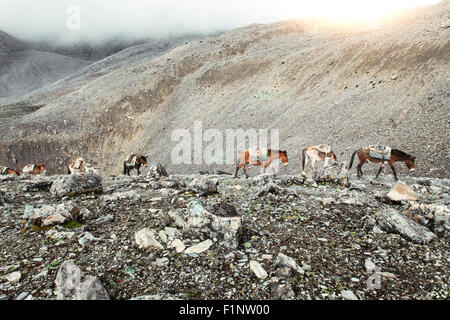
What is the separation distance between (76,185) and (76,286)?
733 centimetres

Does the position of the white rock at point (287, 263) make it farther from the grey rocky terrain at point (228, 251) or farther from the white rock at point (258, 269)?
the white rock at point (258, 269)

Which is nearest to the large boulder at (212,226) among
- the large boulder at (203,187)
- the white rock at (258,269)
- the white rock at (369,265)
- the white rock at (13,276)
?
the white rock at (258,269)

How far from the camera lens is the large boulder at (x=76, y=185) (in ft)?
32.3

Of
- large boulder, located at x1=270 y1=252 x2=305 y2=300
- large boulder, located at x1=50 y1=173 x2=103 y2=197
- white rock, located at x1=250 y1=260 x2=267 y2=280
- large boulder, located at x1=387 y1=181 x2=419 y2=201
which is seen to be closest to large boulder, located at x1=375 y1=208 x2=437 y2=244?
large boulder, located at x1=387 y1=181 x2=419 y2=201

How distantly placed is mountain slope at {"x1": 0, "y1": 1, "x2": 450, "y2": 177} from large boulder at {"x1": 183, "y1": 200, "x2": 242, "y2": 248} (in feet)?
62.3

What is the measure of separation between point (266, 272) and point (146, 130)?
4710 cm

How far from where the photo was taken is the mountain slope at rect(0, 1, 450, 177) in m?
23.9

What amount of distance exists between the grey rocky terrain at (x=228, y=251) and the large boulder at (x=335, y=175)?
369 centimetres

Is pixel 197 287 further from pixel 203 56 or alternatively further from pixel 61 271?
pixel 203 56

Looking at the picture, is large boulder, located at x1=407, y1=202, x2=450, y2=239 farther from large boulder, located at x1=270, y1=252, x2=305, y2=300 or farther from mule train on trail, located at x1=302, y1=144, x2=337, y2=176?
mule train on trail, located at x1=302, y1=144, x2=337, y2=176

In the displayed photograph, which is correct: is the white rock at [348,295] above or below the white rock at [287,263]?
below

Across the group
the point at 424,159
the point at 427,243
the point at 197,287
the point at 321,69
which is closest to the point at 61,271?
the point at 197,287

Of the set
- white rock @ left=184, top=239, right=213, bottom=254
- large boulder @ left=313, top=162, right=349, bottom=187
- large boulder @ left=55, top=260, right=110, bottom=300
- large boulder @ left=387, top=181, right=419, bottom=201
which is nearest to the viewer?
large boulder @ left=55, top=260, right=110, bottom=300

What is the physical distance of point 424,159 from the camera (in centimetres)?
1856
